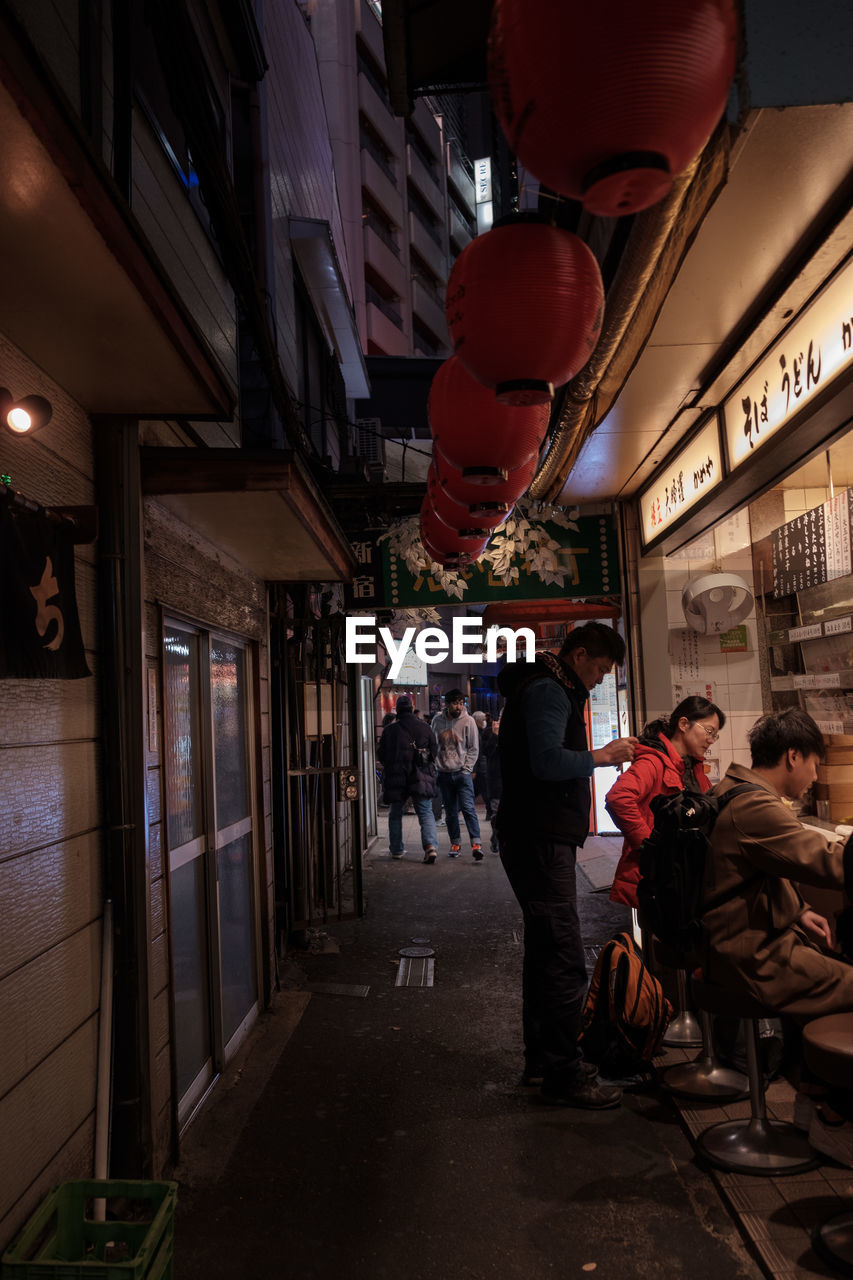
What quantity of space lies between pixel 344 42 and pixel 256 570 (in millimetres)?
28769

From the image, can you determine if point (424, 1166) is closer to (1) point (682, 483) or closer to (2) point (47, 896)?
(2) point (47, 896)

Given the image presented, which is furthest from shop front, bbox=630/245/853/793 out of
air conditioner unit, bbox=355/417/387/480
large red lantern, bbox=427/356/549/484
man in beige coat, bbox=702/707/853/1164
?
air conditioner unit, bbox=355/417/387/480

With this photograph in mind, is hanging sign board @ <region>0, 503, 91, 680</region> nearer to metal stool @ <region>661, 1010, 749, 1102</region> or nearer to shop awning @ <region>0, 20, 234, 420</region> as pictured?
shop awning @ <region>0, 20, 234, 420</region>

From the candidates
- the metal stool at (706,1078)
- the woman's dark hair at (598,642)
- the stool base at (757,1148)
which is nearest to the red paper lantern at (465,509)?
the woman's dark hair at (598,642)

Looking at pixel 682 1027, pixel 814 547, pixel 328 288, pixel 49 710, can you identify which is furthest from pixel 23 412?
pixel 328 288

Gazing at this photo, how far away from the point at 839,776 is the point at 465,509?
376cm

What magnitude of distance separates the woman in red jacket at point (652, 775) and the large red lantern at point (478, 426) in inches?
105

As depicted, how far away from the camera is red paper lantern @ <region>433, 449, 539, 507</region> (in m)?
4.46

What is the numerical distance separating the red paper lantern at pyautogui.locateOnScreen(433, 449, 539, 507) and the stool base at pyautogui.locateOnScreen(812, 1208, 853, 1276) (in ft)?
11.6

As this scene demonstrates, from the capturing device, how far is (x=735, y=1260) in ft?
11.7

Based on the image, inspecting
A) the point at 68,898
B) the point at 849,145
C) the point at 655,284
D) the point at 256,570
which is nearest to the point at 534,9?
the point at 849,145

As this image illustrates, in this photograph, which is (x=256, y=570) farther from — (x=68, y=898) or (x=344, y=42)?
(x=344, y=42)

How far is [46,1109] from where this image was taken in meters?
3.13

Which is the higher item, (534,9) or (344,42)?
(344,42)
